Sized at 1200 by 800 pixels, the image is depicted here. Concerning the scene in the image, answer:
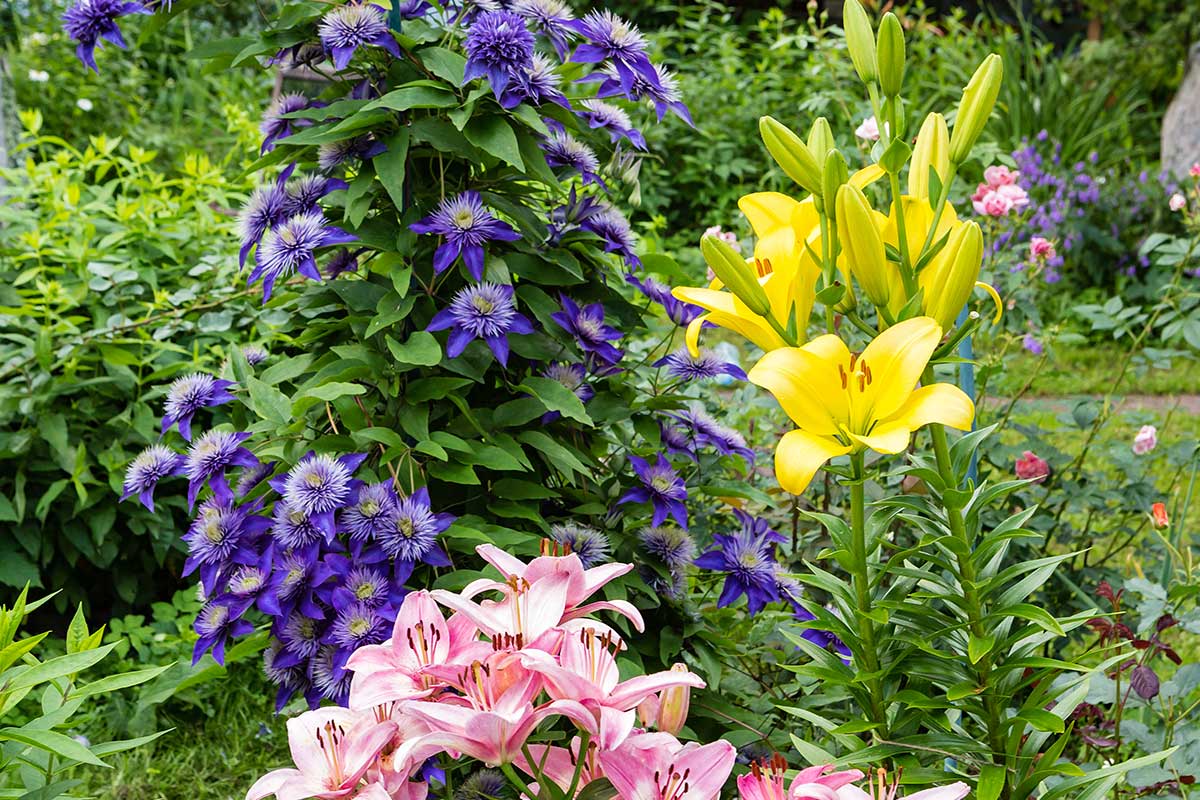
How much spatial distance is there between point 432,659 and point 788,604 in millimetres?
1222

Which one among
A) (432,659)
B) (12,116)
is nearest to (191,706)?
(432,659)

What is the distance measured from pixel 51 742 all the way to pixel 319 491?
0.44 meters

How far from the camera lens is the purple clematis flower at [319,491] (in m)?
1.52

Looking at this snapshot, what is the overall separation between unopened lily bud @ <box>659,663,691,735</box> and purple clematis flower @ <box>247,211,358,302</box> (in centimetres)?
90

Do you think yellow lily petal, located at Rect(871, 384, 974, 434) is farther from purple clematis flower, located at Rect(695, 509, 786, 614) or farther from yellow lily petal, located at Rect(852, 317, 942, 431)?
purple clematis flower, located at Rect(695, 509, 786, 614)

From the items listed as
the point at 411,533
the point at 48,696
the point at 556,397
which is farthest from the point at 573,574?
the point at 48,696

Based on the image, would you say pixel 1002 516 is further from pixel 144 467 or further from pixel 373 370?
pixel 144 467

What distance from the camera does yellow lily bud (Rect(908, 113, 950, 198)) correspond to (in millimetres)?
1150

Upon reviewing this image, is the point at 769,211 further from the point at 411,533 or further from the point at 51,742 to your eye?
the point at 51,742

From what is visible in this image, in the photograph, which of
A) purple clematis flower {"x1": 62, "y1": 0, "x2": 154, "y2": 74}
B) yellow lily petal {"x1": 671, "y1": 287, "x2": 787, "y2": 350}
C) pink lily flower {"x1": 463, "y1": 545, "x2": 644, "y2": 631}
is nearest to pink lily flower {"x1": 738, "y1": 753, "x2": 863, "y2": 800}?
pink lily flower {"x1": 463, "y1": 545, "x2": 644, "y2": 631}

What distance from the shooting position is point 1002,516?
2.44m

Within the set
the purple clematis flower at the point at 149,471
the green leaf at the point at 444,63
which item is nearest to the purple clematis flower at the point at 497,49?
the green leaf at the point at 444,63

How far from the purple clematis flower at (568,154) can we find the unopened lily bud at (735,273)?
2.43 ft

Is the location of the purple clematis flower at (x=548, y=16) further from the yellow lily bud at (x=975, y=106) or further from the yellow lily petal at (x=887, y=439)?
the yellow lily petal at (x=887, y=439)
